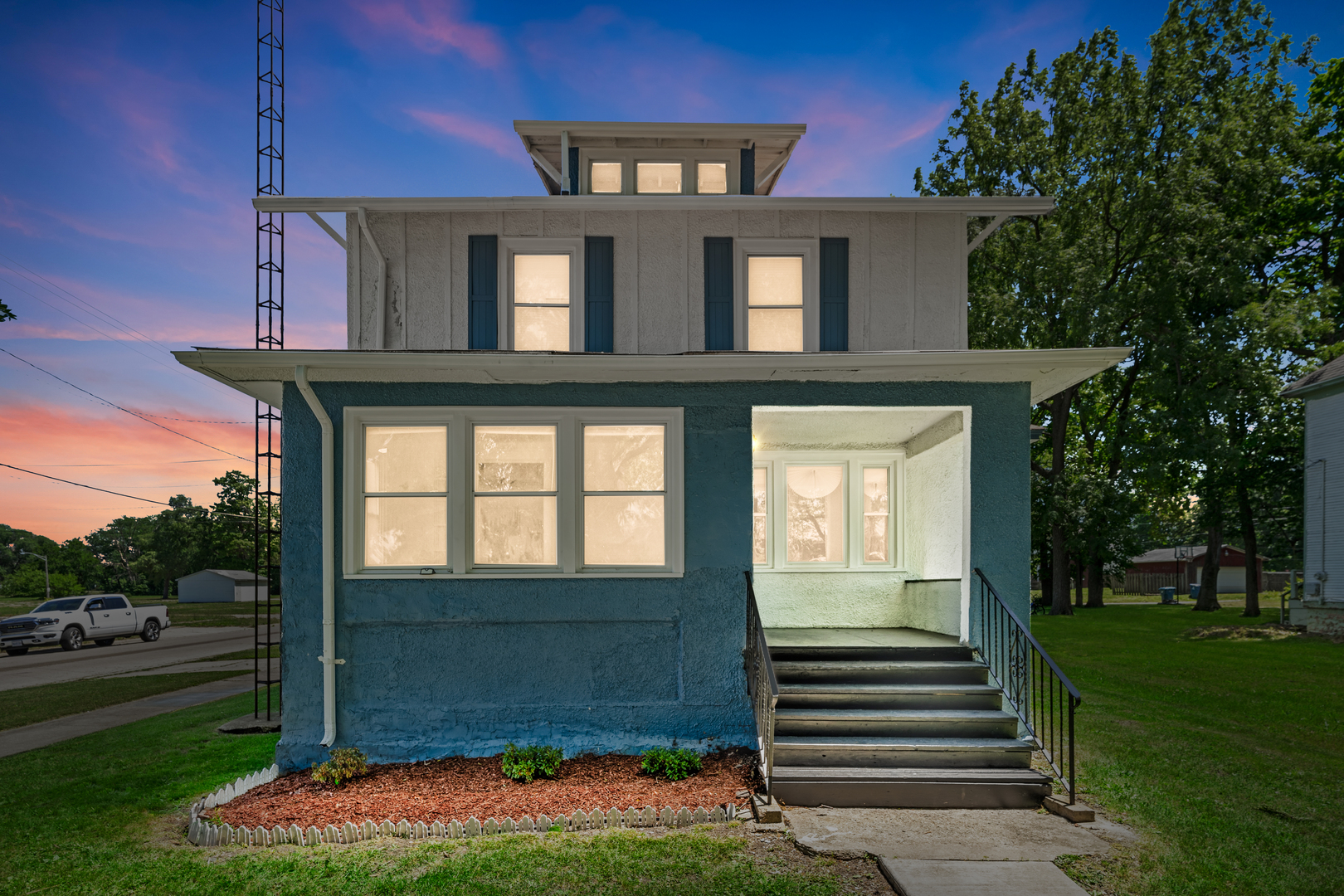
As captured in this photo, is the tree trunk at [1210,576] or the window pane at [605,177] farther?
the tree trunk at [1210,576]

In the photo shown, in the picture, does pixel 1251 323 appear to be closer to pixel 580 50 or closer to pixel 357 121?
pixel 580 50

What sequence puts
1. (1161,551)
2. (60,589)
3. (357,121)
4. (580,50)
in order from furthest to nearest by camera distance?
1. (1161,551)
2. (60,589)
3. (357,121)
4. (580,50)

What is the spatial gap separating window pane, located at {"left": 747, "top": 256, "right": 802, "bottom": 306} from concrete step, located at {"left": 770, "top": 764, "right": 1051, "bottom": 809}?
5016 mm

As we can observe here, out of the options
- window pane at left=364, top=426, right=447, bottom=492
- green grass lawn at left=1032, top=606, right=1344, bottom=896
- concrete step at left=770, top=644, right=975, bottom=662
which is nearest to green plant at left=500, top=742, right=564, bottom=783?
concrete step at left=770, top=644, right=975, bottom=662

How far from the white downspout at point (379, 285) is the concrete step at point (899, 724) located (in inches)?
229

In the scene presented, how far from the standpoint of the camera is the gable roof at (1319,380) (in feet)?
58.5

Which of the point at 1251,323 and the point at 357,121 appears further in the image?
the point at 357,121

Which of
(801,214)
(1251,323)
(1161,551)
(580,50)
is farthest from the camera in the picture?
(1161,551)

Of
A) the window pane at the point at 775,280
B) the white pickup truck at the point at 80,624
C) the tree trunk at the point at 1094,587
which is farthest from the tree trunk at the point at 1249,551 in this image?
the white pickup truck at the point at 80,624

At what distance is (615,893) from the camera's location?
392 centimetres

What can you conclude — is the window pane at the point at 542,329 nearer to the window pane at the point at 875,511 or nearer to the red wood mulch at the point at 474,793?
the window pane at the point at 875,511

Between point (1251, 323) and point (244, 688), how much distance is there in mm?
24400

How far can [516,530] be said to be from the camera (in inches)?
251

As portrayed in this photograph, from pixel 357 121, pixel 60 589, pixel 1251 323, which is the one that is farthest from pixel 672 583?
pixel 60 589
